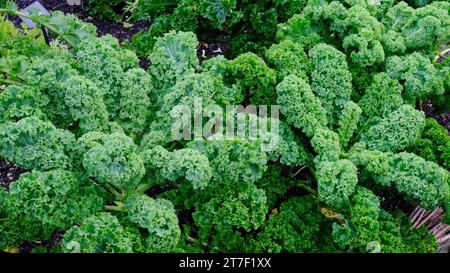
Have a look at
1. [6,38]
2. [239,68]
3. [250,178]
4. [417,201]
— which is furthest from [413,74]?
[6,38]

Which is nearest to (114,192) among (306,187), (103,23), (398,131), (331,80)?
(306,187)

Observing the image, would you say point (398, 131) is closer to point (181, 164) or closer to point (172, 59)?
point (181, 164)

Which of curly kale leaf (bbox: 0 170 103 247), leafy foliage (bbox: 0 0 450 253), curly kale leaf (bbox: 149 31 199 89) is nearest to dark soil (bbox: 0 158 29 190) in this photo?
leafy foliage (bbox: 0 0 450 253)

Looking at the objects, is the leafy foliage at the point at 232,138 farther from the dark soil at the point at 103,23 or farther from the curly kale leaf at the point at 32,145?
the dark soil at the point at 103,23

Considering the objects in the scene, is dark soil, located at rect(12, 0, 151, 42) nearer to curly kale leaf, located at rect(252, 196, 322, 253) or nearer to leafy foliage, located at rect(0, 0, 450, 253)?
leafy foliage, located at rect(0, 0, 450, 253)

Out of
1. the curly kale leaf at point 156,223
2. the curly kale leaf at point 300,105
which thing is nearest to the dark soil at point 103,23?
the curly kale leaf at point 300,105

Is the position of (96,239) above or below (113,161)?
below

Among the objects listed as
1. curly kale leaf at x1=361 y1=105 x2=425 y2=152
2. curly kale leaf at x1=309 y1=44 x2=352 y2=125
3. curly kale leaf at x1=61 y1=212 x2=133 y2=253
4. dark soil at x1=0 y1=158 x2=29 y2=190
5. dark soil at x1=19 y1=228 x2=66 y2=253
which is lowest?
dark soil at x1=19 y1=228 x2=66 y2=253

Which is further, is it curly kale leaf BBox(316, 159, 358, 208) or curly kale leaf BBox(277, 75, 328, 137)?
curly kale leaf BBox(277, 75, 328, 137)

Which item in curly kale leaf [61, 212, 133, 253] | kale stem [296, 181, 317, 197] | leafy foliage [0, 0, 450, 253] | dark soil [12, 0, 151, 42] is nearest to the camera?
curly kale leaf [61, 212, 133, 253]

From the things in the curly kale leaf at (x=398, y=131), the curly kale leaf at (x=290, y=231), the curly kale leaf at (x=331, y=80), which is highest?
the curly kale leaf at (x=331, y=80)

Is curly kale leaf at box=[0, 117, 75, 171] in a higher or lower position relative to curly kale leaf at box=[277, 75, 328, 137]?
lower

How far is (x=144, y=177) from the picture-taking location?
3848 millimetres

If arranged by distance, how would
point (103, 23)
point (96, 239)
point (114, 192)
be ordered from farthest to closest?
1. point (103, 23)
2. point (114, 192)
3. point (96, 239)
